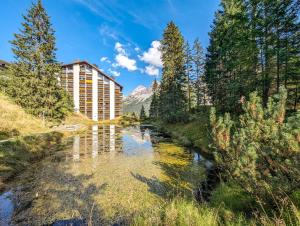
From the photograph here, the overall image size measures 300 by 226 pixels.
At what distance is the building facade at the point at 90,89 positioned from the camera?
56969 mm

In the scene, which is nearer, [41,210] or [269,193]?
[269,193]

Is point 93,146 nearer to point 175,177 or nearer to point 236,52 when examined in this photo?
point 175,177

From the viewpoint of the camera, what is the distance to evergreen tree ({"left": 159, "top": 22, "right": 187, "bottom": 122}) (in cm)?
3158

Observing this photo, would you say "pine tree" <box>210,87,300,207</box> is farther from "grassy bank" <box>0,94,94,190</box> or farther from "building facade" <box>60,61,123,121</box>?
"building facade" <box>60,61,123,121</box>

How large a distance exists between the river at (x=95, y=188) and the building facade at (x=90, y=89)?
155 feet

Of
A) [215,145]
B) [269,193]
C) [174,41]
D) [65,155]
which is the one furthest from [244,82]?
[174,41]

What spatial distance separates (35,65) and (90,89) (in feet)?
104

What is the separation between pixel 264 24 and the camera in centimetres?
1529

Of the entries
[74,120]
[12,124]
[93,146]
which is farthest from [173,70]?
[74,120]

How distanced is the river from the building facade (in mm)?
47149

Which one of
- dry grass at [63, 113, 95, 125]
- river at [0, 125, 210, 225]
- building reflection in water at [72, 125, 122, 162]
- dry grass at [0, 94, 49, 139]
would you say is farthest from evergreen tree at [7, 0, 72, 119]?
river at [0, 125, 210, 225]

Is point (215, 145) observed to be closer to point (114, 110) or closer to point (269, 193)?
point (269, 193)

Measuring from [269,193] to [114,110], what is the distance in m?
62.1

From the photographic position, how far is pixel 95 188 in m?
8.11
